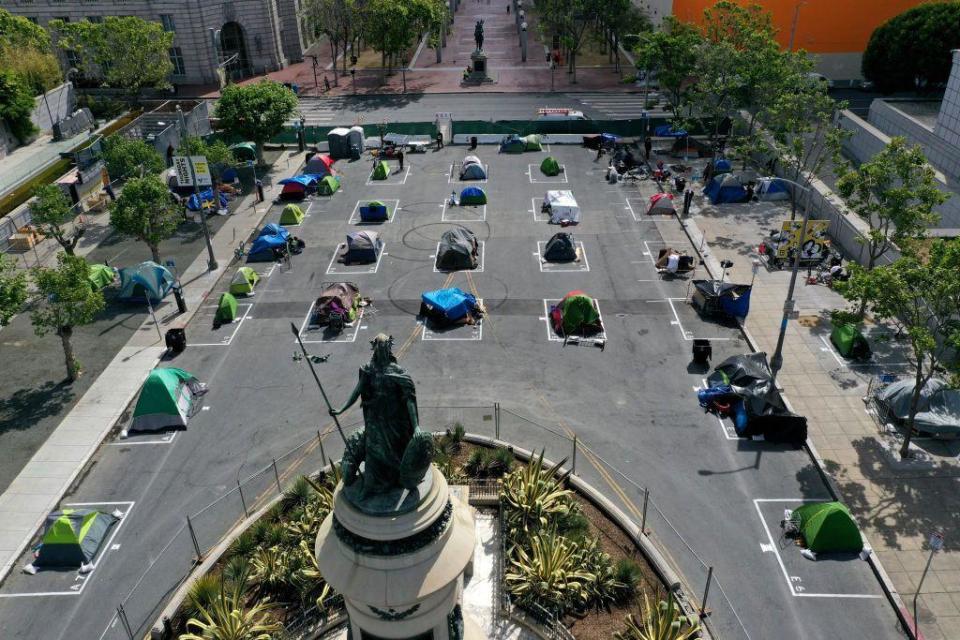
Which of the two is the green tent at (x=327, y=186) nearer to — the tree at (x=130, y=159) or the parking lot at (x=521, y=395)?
the parking lot at (x=521, y=395)

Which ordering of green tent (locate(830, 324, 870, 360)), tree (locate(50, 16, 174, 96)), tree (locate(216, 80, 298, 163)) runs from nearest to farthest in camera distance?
1. green tent (locate(830, 324, 870, 360))
2. tree (locate(216, 80, 298, 163))
3. tree (locate(50, 16, 174, 96))

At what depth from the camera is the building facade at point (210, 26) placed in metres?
74.9

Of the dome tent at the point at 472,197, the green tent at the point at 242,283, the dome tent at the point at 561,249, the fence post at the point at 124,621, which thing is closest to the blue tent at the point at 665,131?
the dome tent at the point at 472,197

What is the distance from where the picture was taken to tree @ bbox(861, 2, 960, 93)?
59.8m

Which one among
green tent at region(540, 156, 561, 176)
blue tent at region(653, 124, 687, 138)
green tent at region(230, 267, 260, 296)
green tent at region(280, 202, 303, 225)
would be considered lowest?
green tent at region(230, 267, 260, 296)

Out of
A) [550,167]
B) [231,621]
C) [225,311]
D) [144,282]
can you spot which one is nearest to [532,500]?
[231,621]

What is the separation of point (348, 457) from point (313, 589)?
7.80 m

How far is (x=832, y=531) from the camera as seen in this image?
74.2ft

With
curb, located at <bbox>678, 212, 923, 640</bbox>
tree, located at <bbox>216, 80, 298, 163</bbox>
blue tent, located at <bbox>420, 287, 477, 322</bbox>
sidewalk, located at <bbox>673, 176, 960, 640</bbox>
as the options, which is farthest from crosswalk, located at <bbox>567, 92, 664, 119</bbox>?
curb, located at <bbox>678, 212, 923, 640</bbox>

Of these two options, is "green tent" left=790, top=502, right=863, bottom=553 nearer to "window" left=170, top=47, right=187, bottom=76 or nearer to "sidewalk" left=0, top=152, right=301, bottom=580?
"sidewalk" left=0, top=152, right=301, bottom=580

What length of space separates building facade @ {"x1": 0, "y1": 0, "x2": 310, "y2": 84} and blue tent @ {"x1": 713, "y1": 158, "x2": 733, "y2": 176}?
1895 inches

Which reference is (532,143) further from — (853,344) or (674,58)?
(853,344)

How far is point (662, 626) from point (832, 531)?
24.1 feet

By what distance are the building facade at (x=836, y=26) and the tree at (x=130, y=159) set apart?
58.6m
